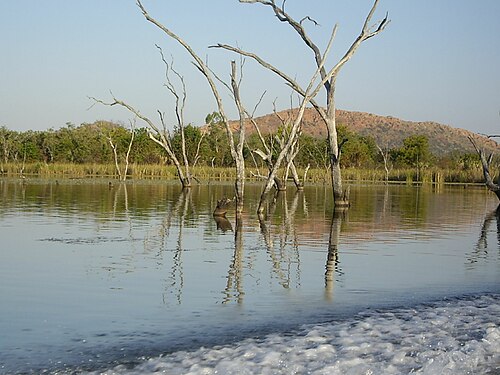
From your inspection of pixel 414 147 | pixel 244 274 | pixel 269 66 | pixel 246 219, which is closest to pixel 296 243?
pixel 244 274

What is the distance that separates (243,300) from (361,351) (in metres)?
2.00

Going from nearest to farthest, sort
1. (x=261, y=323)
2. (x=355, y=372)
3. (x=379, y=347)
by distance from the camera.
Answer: (x=355, y=372) → (x=379, y=347) → (x=261, y=323)

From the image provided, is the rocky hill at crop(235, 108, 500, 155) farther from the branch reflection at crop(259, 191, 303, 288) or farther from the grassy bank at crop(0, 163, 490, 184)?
the branch reflection at crop(259, 191, 303, 288)

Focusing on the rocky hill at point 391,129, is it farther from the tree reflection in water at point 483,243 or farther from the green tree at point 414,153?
the tree reflection in water at point 483,243

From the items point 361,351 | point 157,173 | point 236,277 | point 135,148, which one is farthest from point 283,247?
point 135,148

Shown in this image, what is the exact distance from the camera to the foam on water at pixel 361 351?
4.77m

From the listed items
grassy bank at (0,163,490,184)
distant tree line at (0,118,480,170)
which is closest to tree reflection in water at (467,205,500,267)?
grassy bank at (0,163,490,184)

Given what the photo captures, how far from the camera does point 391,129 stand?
13788 centimetres

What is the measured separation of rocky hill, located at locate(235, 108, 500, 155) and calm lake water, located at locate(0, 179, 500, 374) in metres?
116

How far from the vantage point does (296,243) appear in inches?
475

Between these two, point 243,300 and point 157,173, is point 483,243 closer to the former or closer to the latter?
point 243,300

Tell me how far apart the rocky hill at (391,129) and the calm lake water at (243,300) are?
116223mm

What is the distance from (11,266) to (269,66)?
504 inches

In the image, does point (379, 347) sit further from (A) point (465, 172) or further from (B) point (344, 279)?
(A) point (465, 172)
